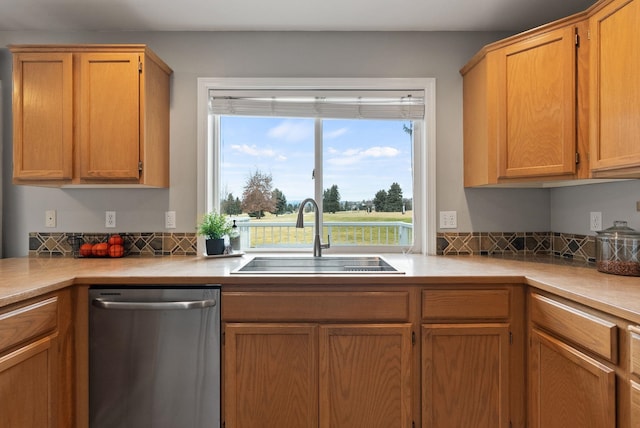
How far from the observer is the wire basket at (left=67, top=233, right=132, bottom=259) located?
2.34 metres

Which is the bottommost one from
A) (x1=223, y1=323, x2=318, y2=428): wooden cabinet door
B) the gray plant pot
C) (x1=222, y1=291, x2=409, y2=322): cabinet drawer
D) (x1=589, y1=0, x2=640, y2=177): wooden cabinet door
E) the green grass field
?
(x1=223, y1=323, x2=318, y2=428): wooden cabinet door

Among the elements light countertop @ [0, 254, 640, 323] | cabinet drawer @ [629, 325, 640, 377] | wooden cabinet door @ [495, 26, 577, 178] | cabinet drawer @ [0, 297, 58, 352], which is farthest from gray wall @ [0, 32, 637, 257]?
cabinet drawer @ [629, 325, 640, 377]

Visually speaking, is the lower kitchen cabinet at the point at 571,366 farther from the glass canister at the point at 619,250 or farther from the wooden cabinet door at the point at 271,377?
the wooden cabinet door at the point at 271,377

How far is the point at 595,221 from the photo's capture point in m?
2.09

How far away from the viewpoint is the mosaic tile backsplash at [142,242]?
2.46m

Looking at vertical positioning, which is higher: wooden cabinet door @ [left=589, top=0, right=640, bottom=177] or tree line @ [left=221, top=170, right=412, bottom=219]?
wooden cabinet door @ [left=589, top=0, right=640, bottom=177]

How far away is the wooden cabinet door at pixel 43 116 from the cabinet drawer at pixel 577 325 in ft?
8.24

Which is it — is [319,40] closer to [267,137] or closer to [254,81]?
[254,81]

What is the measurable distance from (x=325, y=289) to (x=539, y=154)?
131 centimetres

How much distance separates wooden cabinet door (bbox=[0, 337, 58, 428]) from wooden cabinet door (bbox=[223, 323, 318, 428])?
0.74 m

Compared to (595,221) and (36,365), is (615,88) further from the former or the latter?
(36,365)

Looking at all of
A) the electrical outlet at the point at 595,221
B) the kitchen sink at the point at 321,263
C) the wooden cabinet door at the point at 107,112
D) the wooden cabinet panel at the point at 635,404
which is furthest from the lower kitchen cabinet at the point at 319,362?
the electrical outlet at the point at 595,221

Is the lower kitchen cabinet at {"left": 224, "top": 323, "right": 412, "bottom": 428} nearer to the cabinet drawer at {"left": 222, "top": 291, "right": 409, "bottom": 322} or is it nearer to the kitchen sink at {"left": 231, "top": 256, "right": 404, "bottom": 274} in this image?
the cabinet drawer at {"left": 222, "top": 291, "right": 409, "bottom": 322}

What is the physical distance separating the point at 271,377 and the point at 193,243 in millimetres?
1113
